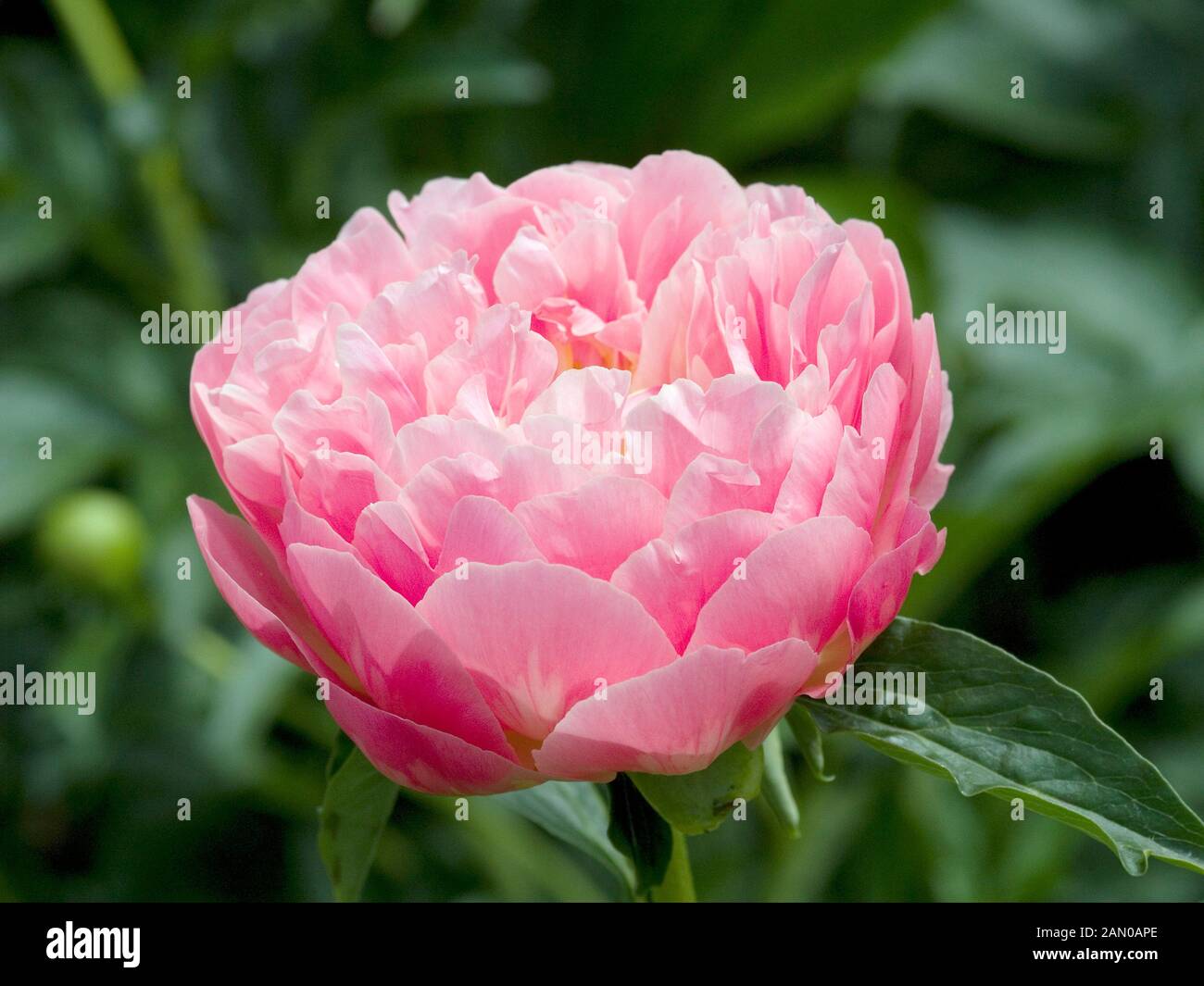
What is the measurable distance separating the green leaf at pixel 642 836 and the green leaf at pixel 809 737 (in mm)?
45

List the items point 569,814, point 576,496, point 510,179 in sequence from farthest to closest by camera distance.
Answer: point 510,179 < point 569,814 < point 576,496

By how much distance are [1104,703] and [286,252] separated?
0.66 meters

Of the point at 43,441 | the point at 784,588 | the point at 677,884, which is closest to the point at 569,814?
the point at 677,884

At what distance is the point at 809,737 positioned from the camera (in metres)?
0.39

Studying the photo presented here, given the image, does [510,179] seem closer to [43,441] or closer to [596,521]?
[43,441]

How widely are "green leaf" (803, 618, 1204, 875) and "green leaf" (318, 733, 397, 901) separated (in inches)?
5.1

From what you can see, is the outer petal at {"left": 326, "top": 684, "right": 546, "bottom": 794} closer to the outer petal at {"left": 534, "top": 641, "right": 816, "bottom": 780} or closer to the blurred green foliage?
the outer petal at {"left": 534, "top": 641, "right": 816, "bottom": 780}

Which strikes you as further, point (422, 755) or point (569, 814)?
point (569, 814)

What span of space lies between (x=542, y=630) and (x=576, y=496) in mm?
34

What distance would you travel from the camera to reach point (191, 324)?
0.99m

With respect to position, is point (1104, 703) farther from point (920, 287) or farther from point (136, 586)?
point (136, 586)

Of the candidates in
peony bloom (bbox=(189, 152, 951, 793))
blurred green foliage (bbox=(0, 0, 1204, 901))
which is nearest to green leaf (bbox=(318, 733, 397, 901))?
peony bloom (bbox=(189, 152, 951, 793))

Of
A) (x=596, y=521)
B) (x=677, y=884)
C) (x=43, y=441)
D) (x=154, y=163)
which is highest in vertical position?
(x=154, y=163)
